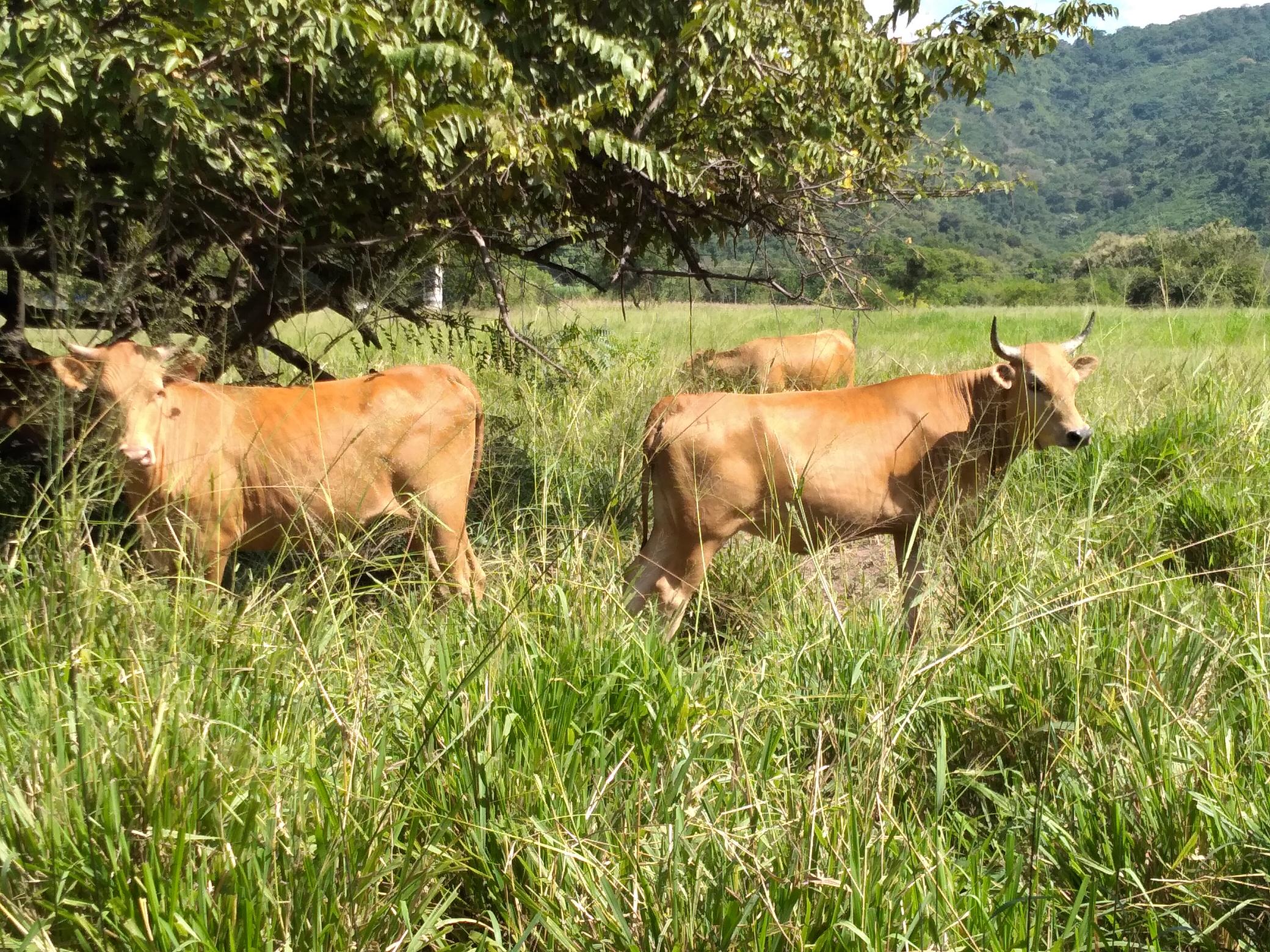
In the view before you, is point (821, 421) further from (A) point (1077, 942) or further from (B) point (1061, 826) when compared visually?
(A) point (1077, 942)

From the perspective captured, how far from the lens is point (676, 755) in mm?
3035

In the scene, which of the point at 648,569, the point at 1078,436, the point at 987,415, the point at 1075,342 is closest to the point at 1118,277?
the point at 1075,342

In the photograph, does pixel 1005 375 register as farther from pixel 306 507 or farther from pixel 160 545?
pixel 160 545

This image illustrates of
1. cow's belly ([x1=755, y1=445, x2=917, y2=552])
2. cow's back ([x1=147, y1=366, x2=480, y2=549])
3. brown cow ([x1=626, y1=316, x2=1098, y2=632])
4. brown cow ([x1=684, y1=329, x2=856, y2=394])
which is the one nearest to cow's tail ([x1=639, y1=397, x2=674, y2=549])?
brown cow ([x1=626, y1=316, x2=1098, y2=632])

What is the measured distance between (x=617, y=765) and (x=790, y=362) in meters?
7.90

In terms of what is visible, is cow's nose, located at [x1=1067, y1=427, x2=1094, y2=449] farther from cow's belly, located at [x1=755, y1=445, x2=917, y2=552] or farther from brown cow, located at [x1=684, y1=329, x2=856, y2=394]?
brown cow, located at [x1=684, y1=329, x2=856, y2=394]

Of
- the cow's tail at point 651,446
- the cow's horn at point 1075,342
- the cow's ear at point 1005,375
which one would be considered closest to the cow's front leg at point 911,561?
the cow's ear at point 1005,375

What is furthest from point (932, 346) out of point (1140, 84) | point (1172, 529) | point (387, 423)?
point (1140, 84)

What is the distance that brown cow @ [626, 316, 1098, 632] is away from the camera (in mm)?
5281

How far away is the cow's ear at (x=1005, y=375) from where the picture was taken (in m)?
5.74

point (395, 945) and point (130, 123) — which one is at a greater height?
point (130, 123)

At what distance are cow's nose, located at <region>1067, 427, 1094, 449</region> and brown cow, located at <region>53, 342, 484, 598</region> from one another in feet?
10.7

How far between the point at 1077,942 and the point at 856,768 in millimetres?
639

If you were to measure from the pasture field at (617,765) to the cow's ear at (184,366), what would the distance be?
2.37 ft
